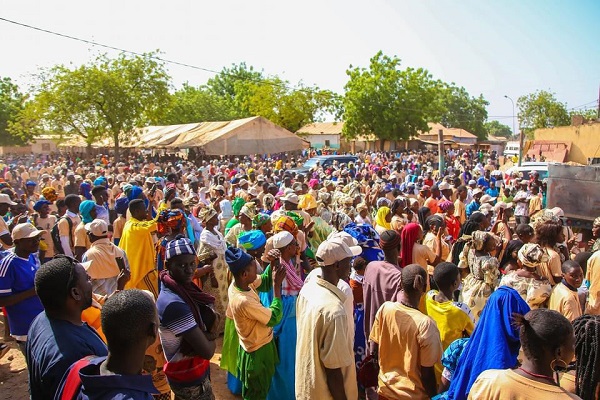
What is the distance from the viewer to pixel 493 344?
9.02ft

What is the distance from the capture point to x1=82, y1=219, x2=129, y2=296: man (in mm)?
4730

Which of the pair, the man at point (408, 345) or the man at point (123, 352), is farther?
the man at point (408, 345)

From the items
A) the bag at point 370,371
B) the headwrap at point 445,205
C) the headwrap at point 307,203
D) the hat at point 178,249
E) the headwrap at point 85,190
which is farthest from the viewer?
the headwrap at point 85,190

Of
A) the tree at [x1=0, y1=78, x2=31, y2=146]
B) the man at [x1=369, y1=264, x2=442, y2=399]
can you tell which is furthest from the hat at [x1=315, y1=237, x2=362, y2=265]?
the tree at [x1=0, y1=78, x2=31, y2=146]

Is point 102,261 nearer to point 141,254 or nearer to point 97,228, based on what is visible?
point 97,228

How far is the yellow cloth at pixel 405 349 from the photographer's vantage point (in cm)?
309

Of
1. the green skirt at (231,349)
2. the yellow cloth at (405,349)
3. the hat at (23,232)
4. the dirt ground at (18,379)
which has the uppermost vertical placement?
the hat at (23,232)

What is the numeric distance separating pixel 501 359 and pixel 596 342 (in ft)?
1.60

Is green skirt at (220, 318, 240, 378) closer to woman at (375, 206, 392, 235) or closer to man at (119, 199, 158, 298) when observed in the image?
man at (119, 199, 158, 298)

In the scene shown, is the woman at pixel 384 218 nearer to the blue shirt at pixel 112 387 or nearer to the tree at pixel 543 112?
the blue shirt at pixel 112 387

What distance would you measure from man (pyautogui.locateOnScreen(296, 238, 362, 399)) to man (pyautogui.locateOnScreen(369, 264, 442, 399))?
37cm

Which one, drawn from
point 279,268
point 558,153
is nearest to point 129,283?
point 279,268

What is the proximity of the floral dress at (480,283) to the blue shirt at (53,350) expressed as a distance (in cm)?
306

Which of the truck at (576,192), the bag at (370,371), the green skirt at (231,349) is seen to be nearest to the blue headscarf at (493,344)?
the bag at (370,371)
